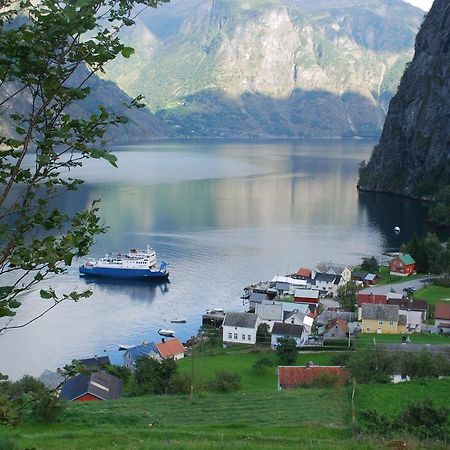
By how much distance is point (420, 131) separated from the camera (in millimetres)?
99875

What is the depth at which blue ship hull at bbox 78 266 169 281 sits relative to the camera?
5331 centimetres

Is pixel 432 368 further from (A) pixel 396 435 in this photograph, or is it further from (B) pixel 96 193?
(B) pixel 96 193

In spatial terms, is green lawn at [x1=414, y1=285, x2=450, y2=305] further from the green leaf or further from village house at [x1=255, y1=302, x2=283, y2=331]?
the green leaf

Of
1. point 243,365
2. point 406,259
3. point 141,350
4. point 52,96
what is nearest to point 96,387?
point 243,365

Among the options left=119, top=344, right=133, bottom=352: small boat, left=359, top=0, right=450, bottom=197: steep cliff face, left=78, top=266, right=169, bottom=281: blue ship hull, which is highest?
left=359, top=0, right=450, bottom=197: steep cliff face

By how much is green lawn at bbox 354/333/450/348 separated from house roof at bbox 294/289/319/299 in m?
9.69

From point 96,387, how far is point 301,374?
773 cm

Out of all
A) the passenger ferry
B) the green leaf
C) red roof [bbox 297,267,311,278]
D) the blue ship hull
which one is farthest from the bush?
the passenger ferry

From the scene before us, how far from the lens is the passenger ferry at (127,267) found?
5388cm

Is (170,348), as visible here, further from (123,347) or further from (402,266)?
(402,266)

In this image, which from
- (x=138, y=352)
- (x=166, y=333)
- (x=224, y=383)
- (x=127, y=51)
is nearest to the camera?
(x=127, y=51)

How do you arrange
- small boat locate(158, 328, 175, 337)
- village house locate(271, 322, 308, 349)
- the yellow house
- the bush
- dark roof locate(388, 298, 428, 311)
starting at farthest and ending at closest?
small boat locate(158, 328, 175, 337) < dark roof locate(388, 298, 428, 311) < the yellow house < village house locate(271, 322, 308, 349) < the bush

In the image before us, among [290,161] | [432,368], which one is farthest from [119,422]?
[290,161]

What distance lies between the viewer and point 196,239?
65625mm
